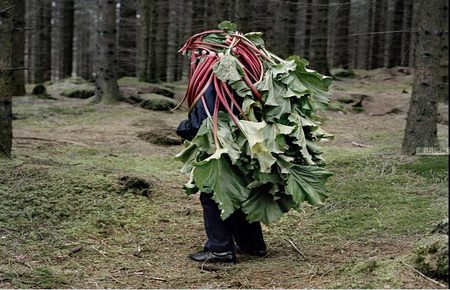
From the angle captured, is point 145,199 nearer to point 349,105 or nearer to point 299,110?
point 299,110

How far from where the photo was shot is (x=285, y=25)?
1494 cm

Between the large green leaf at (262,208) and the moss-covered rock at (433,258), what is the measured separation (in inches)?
40.9

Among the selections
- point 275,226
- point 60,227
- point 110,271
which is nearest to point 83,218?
point 60,227

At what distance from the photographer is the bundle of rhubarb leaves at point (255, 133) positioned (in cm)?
406

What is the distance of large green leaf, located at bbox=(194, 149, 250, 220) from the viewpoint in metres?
3.98

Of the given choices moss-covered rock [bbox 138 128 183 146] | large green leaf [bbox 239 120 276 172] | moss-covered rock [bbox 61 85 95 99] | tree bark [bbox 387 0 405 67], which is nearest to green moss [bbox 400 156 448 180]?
large green leaf [bbox 239 120 276 172]

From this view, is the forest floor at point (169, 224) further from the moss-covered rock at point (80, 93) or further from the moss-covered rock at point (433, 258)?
the moss-covered rock at point (80, 93)

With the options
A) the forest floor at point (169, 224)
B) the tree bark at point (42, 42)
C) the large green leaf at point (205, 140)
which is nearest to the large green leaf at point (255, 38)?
the large green leaf at point (205, 140)

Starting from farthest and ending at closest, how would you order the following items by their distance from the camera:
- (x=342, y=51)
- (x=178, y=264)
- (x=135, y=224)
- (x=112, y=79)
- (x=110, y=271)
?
(x=342, y=51) < (x=112, y=79) < (x=135, y=224) < (x=178, y=264) < (x=110, y=271)

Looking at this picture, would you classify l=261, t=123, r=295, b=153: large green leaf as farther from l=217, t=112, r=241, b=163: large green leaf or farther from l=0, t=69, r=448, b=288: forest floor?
l=0, t=69, r=448, b=288: forest floor

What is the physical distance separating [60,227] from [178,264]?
3.93 ft

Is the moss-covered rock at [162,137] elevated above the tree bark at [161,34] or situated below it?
below

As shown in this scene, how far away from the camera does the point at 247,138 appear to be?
161 inches

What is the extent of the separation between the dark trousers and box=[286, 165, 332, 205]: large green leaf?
63 centimetres
